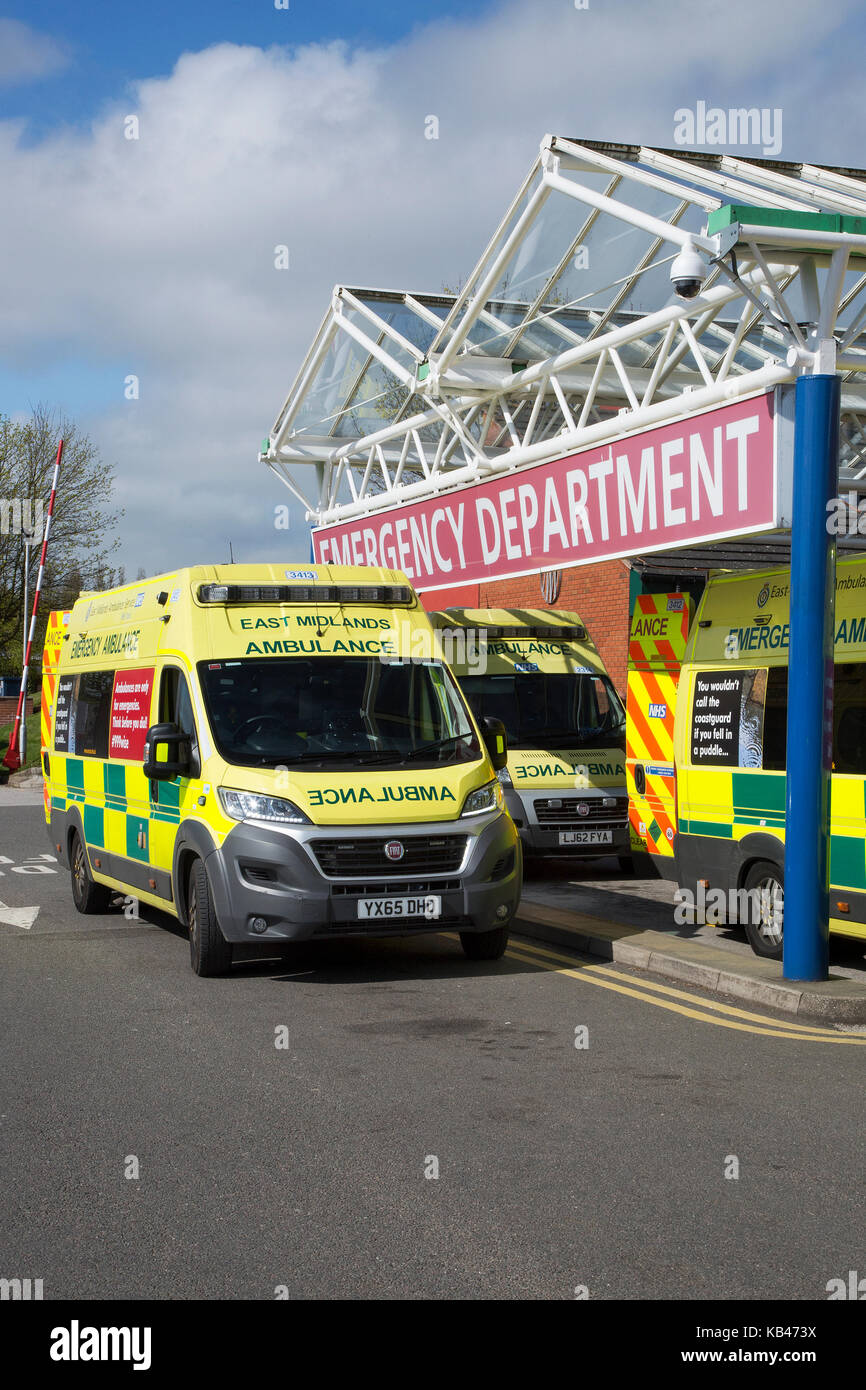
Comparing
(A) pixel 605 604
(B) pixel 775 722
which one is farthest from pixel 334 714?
(A) pixel 605 604

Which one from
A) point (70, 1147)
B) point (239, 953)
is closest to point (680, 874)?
point (239, 953)

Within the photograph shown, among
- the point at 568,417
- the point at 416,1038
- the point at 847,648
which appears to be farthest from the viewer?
the point at 568,417

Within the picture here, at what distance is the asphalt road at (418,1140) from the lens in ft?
13.8

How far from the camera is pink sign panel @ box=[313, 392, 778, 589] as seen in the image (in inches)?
339

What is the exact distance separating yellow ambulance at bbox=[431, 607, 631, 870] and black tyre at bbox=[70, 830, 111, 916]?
13.2 ft

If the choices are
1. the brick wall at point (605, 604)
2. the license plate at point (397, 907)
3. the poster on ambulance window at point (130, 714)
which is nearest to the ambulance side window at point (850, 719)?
the license plate at point (397, 907)

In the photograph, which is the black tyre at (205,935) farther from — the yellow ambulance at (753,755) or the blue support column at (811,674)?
the yellow ambulance at (753,755)

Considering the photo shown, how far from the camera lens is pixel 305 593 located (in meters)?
9.89

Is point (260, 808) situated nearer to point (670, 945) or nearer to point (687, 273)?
point (670, 945)

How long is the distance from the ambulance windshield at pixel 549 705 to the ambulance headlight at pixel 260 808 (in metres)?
6.27
